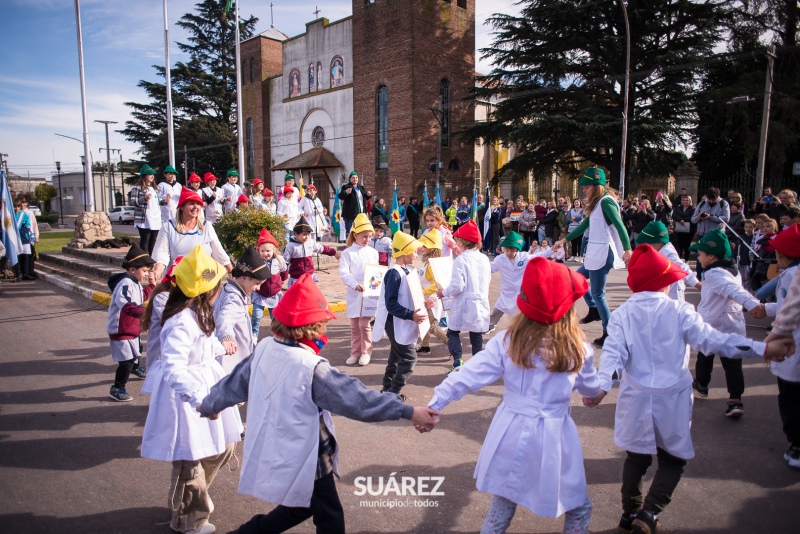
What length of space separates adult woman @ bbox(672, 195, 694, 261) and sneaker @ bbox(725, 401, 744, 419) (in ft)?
35.3

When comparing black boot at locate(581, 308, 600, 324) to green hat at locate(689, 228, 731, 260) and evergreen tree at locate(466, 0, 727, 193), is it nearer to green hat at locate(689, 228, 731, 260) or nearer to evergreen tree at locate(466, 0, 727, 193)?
green hat at locate(689, 228, 731, 260)

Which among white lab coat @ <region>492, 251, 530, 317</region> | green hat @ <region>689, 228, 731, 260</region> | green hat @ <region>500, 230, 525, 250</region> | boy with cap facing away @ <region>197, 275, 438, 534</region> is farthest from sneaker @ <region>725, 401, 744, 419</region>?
boy with cap facing away @ <region>197, 275, 438, 534</region>

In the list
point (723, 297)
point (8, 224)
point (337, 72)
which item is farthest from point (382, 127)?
point (723, 297)

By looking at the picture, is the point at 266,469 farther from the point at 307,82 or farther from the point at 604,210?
the point at 307,82

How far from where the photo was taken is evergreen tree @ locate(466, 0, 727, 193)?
80.8ft

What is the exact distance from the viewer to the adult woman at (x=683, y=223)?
14461mm

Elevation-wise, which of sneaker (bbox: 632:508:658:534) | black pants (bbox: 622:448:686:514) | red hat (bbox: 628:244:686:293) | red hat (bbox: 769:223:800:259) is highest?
red hat (bbox: 769:223:800:259)

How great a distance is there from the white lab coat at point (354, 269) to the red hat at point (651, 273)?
3701mm

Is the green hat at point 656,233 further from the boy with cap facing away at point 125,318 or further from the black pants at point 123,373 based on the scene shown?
the black pants at point 123,373

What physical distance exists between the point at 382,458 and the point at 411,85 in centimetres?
3156

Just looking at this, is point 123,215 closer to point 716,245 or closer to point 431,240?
point 431,240

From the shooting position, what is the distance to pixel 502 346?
9.19 ft

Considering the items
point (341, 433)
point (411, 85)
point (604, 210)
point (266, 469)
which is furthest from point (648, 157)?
point (266, 469)

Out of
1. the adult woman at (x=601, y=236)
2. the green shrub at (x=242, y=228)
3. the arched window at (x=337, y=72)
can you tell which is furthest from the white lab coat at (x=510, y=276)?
the arched window at (x=337, y=72)
